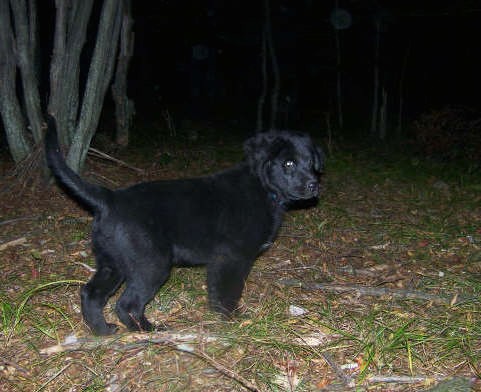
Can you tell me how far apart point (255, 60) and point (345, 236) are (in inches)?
672

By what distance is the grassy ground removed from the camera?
3383mm

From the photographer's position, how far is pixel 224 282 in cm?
438

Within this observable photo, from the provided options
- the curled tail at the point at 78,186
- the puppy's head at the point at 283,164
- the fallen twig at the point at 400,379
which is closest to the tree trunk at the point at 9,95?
the curled tail at the point at 78,186

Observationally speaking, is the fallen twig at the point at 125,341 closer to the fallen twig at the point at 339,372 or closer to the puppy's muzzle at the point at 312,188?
the fallen twig at the point at 339,372

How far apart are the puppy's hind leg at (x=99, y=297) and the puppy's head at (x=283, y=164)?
1.56 m

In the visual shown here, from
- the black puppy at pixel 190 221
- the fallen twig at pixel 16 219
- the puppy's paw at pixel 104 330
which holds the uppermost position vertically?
the black puppy at pixel 190 221

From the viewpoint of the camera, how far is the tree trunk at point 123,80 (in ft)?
30.4

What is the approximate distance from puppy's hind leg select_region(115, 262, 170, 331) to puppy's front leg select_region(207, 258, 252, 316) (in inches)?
19.7

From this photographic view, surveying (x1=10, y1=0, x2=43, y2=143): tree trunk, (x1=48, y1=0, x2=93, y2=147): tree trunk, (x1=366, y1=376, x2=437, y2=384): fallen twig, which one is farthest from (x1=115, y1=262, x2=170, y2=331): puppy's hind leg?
(x1=10, y1=0, x2=43, y2=143): tree trunk

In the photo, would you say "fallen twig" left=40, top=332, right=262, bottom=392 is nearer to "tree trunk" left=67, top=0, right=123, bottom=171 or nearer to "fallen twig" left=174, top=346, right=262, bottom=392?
"fallen twig" left=174, top=346, right=262, bottom=392

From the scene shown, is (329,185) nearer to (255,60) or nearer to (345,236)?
(345,236)

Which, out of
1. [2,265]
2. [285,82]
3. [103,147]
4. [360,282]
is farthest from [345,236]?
[285,82]

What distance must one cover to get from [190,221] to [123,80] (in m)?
6.48

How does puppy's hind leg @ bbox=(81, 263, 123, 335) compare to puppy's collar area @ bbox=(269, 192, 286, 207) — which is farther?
puppy's collar area @ bbox=(269, 192, 286, 207)
